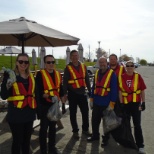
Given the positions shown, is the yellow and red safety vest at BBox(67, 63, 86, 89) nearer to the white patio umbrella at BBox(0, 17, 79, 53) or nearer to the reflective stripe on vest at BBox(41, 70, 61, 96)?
the white patio umbrella at BBox(0, 17, 79, 53)

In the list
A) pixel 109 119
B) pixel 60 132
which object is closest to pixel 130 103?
pixel 109 119

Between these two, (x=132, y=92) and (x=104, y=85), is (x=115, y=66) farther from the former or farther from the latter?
(x=132, y=92)

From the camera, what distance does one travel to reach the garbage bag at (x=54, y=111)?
13.8 feet

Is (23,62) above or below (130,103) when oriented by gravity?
above

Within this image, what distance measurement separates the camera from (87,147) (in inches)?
192

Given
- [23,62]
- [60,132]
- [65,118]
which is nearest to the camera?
[23,62]

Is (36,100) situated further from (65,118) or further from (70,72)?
(65,118)

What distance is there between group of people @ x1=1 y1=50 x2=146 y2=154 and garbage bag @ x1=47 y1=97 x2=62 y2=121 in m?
0.07

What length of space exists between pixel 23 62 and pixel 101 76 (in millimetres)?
1825

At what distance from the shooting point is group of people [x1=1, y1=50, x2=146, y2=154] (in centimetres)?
353

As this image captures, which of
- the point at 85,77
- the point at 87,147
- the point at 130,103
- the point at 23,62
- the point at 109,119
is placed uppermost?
the point at 23,62

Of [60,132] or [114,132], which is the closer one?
[114,132]

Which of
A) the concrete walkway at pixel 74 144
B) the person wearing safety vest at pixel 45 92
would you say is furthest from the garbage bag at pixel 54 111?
the concrete walkway at pixel 74 144

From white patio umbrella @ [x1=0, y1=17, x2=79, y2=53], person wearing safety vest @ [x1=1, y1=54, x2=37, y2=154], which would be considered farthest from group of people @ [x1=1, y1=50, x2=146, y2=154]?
white patio umbrella @ [x1=0, y1=17, x2=79, y2=53]
